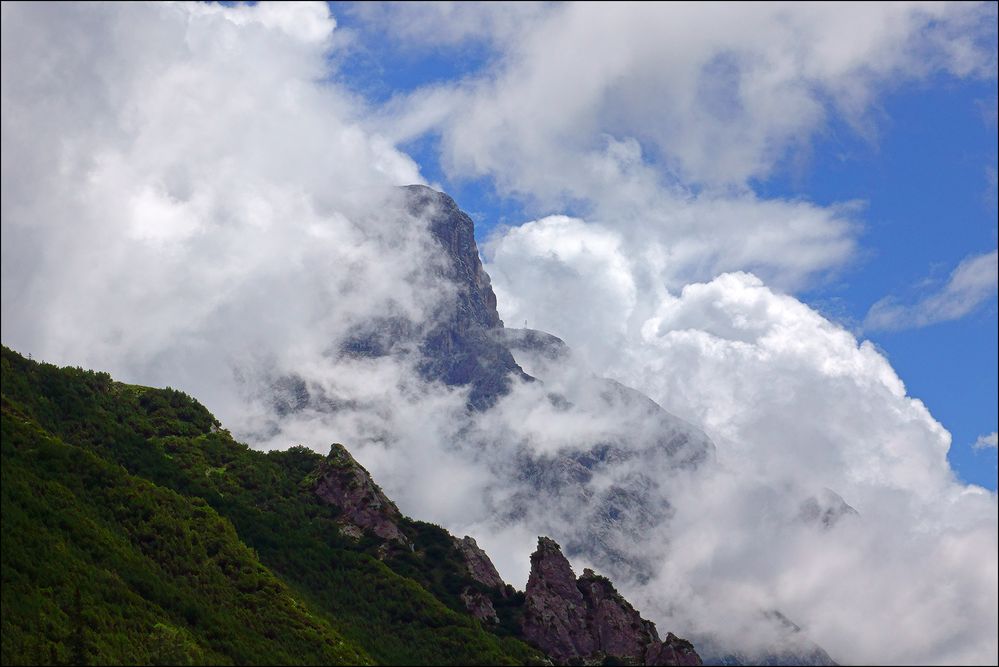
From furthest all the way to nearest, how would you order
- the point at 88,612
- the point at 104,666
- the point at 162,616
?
1. the point at 162,616
2. the point at 88,612
3. the point at 104,666

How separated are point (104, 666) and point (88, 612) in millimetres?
13012

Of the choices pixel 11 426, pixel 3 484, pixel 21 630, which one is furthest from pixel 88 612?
pixel 11 426

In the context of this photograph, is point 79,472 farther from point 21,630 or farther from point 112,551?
point 21,630

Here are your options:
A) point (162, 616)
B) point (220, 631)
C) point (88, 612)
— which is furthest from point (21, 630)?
point (220, 631)

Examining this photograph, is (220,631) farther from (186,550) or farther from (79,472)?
(79,472)

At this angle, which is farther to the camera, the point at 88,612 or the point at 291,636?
the point at 291,636

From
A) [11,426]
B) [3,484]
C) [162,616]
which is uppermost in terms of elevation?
[11,426]

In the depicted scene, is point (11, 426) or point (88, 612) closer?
point (88, 612)

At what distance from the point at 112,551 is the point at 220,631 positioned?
81.4ft

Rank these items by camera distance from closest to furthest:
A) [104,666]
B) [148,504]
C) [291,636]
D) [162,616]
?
[104,666] → [162,616] → [291,636] → [148,504]

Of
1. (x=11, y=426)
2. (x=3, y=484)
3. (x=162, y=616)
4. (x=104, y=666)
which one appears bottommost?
(x=104, y=666)

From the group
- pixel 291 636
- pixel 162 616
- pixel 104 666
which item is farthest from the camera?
pixel 291 636

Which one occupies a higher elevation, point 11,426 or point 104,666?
point 11,426

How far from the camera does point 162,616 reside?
551 ft
